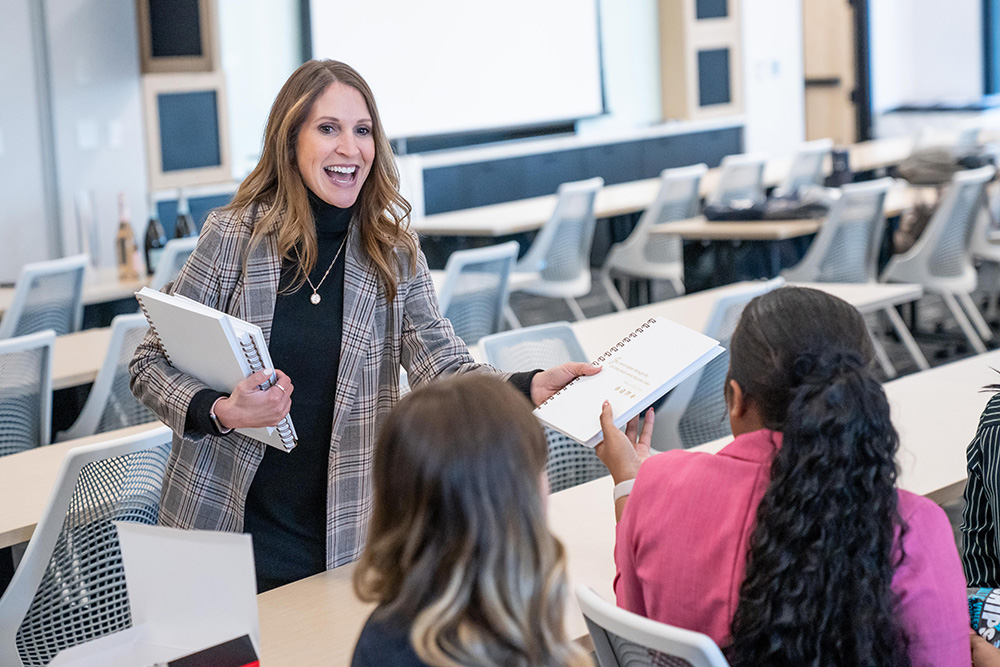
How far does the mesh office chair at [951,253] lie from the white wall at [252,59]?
13.5 feet

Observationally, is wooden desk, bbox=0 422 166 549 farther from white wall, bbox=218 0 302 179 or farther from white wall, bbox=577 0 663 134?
white wall, bbox=577 0 663 134

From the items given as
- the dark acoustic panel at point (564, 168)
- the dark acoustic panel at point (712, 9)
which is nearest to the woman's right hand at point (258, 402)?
the dark acoustic panel at point (564, 168)

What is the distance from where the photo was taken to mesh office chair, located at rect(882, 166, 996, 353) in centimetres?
566

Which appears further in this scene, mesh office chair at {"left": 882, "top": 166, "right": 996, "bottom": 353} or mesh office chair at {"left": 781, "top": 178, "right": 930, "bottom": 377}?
mesh office chair at {"left": 882, "top": 166, "right": 996, "bottom": 353}

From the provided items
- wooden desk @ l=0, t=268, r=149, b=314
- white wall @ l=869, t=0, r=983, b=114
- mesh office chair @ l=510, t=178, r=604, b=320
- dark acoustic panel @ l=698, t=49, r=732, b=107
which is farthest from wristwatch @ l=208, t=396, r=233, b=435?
white wall @ l=869, t=0, r=983, b=114

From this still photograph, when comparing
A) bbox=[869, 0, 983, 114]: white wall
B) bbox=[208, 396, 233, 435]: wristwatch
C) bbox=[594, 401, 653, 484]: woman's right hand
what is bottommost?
bbox=[594, 401, 653, 484]: woman's right hand

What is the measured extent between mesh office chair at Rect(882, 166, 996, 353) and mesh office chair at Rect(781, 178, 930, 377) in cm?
18

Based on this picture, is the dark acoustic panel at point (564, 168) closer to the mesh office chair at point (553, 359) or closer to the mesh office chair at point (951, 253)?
the mesh office chair at point (951, 253)

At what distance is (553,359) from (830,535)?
177 cm

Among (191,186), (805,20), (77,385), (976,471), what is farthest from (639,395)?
(805,20)

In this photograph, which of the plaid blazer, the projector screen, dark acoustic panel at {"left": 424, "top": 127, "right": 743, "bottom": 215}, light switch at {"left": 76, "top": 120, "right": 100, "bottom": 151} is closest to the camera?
the plaid blazer

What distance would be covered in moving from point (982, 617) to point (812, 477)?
0.59 meters

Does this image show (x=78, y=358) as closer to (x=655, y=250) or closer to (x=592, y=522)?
(x=592, y=522)

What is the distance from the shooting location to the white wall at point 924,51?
12289mm
